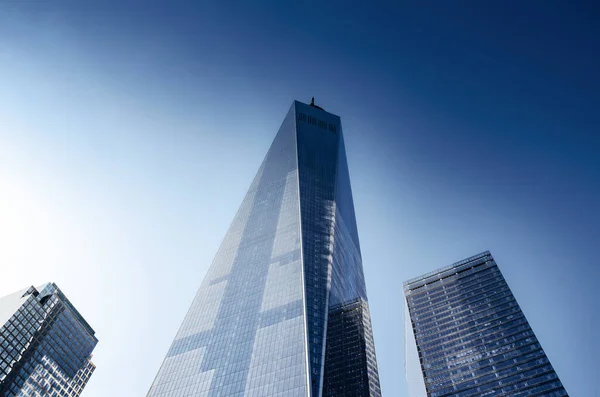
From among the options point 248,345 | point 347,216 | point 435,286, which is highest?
point 347,216

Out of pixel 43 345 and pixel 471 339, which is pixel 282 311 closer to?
pixel 471 339

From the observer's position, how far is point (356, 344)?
398 feet

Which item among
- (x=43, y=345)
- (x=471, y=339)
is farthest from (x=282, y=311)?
(x=43, y=345)

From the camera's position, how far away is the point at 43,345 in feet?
432

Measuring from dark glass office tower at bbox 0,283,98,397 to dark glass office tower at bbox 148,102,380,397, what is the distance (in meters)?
38.4

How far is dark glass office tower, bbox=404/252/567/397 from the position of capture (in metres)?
121

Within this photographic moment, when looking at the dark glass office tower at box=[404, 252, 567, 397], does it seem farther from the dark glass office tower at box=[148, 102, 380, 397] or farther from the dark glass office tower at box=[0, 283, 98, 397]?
the dark glass office tower at box=[0, 283, 98, 397]

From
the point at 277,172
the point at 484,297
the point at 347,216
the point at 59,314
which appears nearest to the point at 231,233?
the point at 277,172

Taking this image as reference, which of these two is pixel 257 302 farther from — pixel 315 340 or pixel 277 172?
pixel 277 172

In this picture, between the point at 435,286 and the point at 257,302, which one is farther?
the point at 435,286

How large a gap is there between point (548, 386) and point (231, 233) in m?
106

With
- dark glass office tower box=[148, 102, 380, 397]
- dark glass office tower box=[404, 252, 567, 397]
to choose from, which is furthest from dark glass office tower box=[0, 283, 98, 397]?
dark glass office tower box=[404, 252, 567, 397]

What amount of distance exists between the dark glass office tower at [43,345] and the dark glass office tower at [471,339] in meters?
107

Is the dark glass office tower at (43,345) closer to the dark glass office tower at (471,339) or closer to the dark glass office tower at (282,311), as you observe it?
the dark glass office tower at (282,311)
